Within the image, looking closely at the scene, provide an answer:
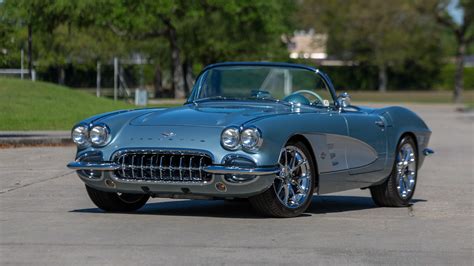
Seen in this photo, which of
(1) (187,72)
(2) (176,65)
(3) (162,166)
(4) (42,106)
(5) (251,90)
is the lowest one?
(1) (187,72)

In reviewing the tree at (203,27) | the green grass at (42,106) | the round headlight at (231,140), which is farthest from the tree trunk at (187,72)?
the round headlight at (231,140)

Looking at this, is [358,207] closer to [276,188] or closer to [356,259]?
[276,188]

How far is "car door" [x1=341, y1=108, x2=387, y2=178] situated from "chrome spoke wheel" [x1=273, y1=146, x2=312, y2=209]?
27.8 inches

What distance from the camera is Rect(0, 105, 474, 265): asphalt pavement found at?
7.51 metres

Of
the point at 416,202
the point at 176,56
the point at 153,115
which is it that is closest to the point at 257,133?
the point at 153,115

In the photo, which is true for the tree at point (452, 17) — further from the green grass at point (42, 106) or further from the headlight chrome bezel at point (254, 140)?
the headlight chrome bezel at point (254, 140)

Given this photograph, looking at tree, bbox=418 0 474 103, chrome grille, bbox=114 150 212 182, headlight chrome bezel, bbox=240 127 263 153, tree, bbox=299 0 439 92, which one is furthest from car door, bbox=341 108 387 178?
tree, bbox=299 0 439 92

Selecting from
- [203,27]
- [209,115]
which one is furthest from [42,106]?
[203,27]

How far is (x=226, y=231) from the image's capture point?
8766 mm

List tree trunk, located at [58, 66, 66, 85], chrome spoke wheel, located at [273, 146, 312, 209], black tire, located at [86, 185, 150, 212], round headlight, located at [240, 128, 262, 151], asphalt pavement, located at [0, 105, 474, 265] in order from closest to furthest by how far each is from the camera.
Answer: asphalt pavement, located at [0, 105, 474, 265] < round headlight, located at [240, 128, 262, 151] < chrome spoke wheel, located at [273, 146, 312, 209] < black tire, located at [86, 185, 150, 212] < tree trunk, located at [58, 66, 66, 85]

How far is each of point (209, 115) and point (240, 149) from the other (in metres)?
0.60

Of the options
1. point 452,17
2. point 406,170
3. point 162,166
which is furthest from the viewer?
point 452,17

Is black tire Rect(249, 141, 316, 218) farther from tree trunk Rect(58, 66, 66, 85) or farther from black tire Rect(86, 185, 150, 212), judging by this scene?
tree trunk Rect(58, 66, 66, 85)

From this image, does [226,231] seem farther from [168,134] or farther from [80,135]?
[80,135]
